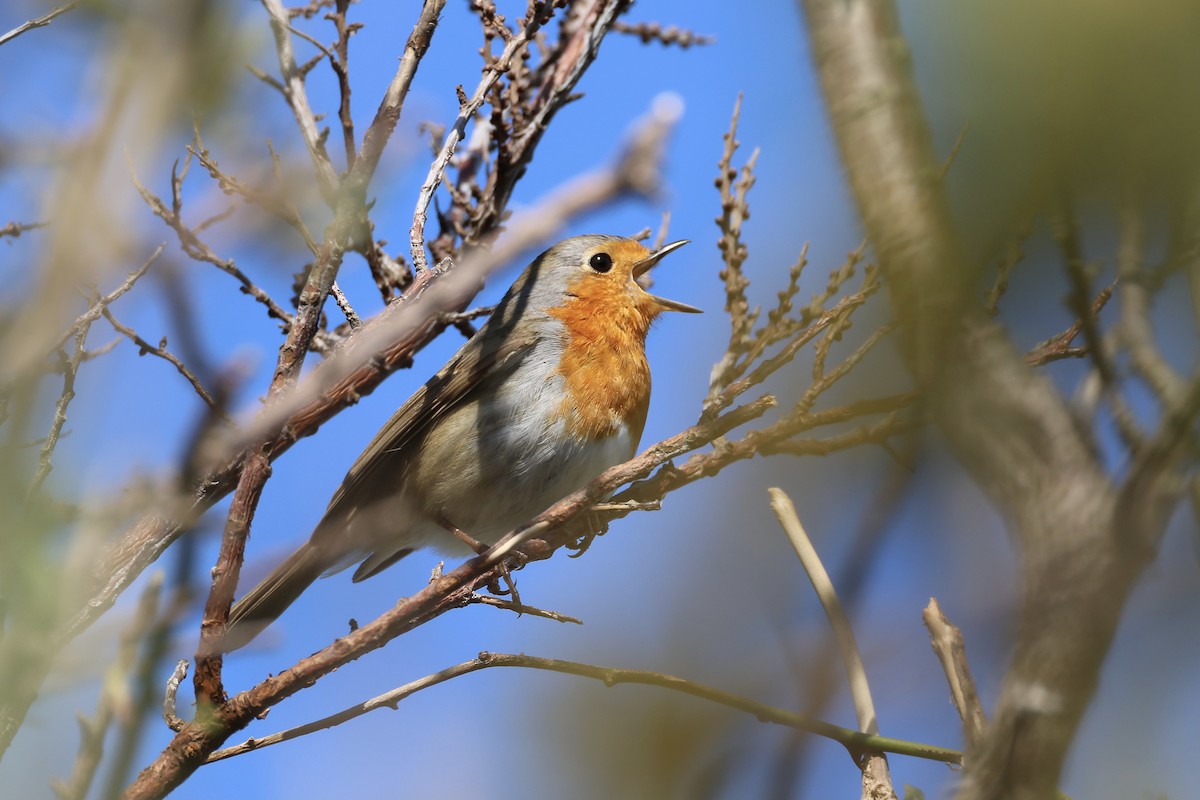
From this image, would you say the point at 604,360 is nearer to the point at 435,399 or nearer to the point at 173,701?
the point at 435,399

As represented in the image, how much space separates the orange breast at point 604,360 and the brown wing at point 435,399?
0.86 ft

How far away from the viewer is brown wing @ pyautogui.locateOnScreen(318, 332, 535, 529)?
4883 mm

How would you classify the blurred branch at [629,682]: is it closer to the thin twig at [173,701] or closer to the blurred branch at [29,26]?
the thin twig at [173,701]

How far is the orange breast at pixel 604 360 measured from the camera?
4605 millimetres

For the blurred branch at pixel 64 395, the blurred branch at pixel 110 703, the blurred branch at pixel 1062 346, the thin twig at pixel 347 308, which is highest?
the thin twig at pixel 347 308

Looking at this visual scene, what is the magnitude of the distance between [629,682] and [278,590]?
3.01 metres

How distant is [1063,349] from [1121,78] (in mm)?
908

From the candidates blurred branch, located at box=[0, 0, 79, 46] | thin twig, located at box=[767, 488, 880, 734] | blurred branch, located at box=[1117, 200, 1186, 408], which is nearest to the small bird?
blurred branch, located at box=[0, 0, 79, 46]

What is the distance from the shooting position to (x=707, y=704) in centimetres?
Answer: 184

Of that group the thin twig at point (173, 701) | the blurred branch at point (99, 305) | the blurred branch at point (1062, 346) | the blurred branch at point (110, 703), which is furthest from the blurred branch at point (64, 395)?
the blurred branch at point (1062, 346)

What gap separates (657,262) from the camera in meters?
5.30

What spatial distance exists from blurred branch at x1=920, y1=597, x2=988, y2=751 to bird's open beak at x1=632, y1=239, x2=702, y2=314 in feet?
11.0

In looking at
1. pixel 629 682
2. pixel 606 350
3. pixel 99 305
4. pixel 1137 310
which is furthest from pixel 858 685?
pixel 606 350

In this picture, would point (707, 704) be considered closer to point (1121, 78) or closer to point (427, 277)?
point (1121, 78)
